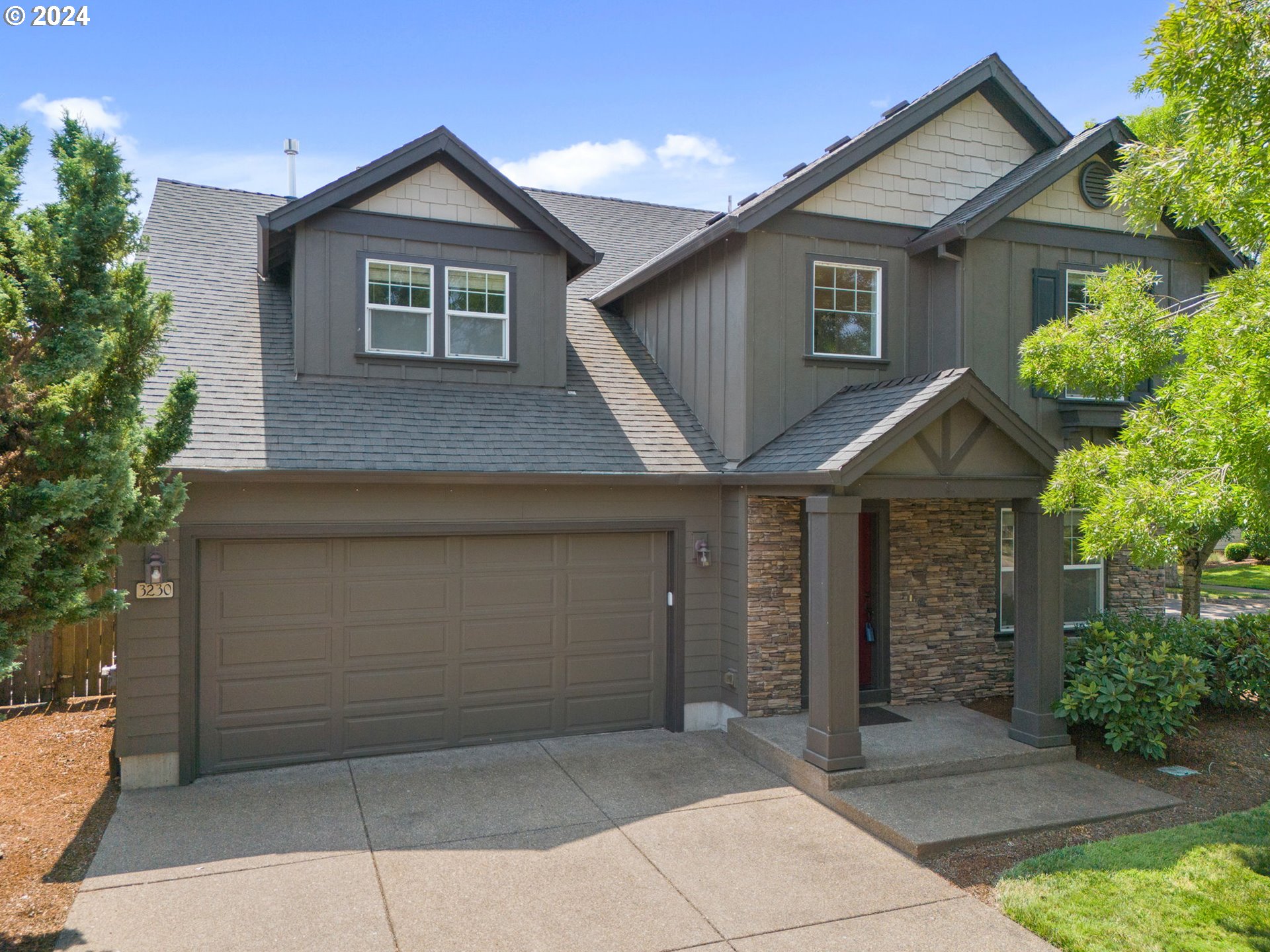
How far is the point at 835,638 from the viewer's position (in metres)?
7.47

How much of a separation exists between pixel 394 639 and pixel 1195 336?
23.4 feet

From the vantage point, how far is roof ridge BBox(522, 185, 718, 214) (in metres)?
14.5

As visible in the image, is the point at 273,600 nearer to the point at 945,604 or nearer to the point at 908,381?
the point at 908,381

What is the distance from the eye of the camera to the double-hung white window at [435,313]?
31.1 feet

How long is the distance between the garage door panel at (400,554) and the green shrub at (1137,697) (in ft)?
20.3

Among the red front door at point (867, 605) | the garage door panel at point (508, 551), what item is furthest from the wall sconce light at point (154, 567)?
the red front door at point (867, 605)

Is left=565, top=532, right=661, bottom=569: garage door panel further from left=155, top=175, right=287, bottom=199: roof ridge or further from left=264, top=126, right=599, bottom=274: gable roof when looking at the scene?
left=155, top=175, right=287, bottom=199: roof ridge

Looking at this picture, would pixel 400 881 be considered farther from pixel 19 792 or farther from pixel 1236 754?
pixel 1236 754

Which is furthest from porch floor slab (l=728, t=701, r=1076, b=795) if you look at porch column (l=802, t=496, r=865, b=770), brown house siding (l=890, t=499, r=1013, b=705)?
brown house siding (l=890, t=499, r=1013, b=705)

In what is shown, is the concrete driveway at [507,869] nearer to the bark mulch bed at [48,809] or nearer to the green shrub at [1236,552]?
the bark mulch bed at [48,809]

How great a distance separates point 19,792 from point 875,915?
23.4ft

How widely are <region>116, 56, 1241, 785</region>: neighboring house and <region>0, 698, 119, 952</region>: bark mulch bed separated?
2.05 feet

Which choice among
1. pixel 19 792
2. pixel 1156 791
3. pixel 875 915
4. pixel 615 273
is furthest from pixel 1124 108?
pixel 19 792

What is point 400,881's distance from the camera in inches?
227
